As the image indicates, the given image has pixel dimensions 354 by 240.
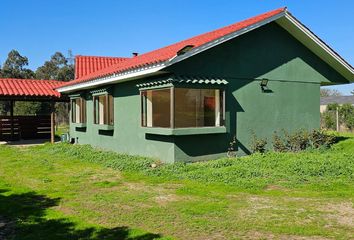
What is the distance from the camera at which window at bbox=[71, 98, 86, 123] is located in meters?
17.0

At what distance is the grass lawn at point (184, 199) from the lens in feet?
15.8

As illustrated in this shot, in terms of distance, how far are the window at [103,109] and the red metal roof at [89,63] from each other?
455 cm

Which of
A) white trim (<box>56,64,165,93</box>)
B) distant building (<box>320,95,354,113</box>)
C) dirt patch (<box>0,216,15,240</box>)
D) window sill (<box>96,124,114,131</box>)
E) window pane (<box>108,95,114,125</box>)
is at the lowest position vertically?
dirt patch (<box>0,216,15,240</box>)

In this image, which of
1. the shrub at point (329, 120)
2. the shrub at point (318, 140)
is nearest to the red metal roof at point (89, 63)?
the shrub at point (318, 140)

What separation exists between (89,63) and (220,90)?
11142 mm

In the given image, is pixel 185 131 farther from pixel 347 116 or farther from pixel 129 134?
pixel 347 116

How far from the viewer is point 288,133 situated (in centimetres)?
1248

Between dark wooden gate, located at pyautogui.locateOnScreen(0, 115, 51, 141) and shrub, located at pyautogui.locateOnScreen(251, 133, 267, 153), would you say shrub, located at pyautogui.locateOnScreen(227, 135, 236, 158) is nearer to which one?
shrub, located at pyautogui.locateOnScreen(251, 133, 267, 153)

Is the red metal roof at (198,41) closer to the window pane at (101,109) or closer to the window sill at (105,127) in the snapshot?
the window pane at (101,109)

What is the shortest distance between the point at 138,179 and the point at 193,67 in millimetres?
3783

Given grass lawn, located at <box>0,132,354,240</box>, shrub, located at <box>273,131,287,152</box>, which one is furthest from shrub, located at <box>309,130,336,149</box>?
grass lawn, located at <box>0,132,354,240</box>

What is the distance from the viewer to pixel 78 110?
17812mm

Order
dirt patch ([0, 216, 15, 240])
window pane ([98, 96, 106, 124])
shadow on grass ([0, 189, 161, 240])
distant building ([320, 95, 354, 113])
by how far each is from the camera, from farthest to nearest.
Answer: distant building ([320, 95, 354, 113]) → window pane ([98, 96, 106, 124]) → dirt patch ([0, 216, 15, 240]) → shadow on grass ([0, 189, 161, 240])

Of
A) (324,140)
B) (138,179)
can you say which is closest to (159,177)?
(138,179)
